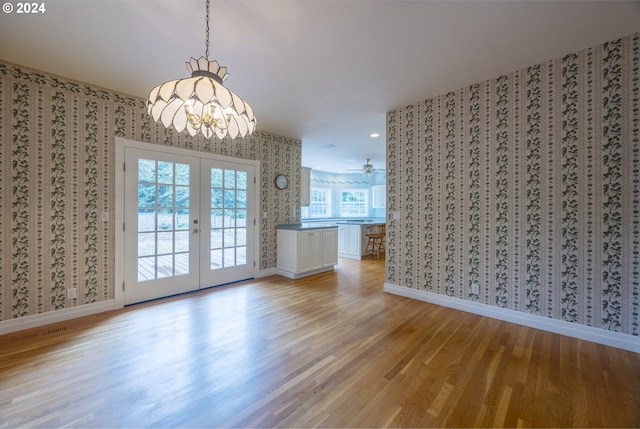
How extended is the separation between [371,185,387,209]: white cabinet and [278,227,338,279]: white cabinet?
402cm

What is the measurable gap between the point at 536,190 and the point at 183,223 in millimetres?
4065

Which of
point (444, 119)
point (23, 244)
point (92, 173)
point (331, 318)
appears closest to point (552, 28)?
point (444, 119)

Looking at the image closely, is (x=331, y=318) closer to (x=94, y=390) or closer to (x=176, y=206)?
(x=94, y=390)

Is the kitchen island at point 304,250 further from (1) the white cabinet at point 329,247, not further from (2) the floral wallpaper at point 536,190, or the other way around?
(2) the floral wallpaper at point 536,190

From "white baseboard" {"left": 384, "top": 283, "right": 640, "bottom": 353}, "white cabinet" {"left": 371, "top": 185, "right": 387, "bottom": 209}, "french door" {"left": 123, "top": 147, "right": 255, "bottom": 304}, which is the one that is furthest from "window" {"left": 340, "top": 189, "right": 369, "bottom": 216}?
"white baseboard" {"left": 384, "top": 283, "right": 640, "bottom": 353}

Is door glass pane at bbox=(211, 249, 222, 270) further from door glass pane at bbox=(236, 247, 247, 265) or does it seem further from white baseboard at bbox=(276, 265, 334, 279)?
white baseboard at bbox=(276, 265, 334, 279)

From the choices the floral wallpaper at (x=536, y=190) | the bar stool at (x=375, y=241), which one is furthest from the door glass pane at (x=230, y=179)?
the bar stool at (x=375, y=241)

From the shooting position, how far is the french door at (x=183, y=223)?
3.19 meters

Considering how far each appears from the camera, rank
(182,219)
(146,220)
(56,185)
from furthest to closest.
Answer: (182,219) → (146,220) → (56,185)

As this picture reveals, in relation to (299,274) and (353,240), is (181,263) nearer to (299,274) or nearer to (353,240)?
(299,274)

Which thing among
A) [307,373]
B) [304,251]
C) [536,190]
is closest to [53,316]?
[307,373]

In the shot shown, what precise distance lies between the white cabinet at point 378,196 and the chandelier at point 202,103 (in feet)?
23.3

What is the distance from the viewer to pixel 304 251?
178 inches

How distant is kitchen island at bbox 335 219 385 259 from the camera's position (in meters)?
6.32
